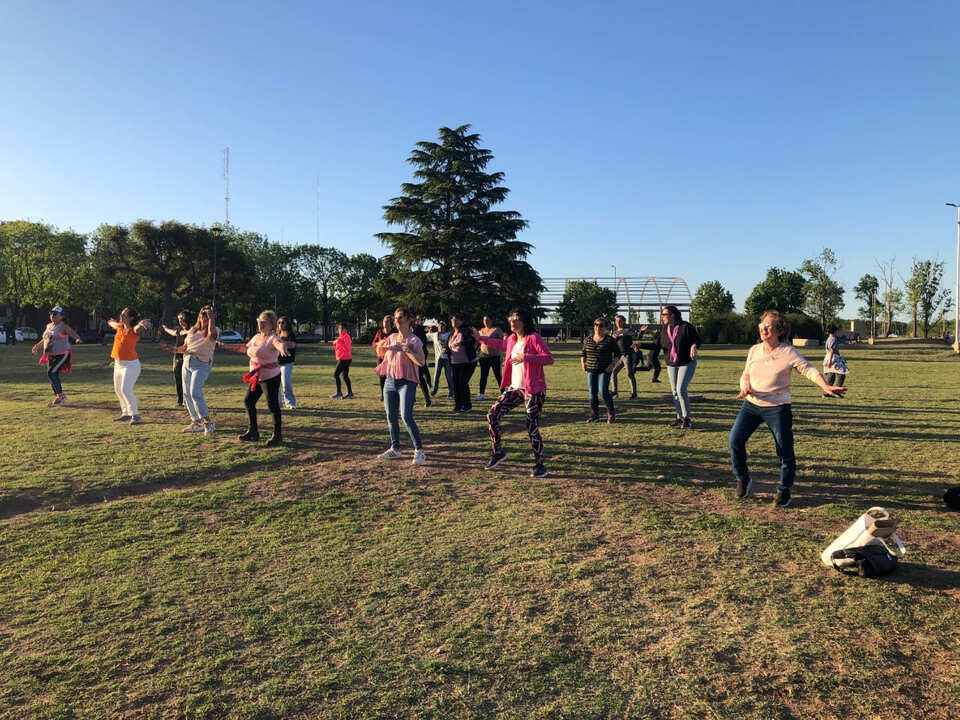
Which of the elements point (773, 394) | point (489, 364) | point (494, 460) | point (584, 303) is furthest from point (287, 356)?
point (584, 303)

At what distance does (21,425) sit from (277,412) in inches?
202

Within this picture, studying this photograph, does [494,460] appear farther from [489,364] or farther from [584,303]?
[584,303]

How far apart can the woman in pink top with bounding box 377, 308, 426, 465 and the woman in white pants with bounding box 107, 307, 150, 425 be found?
5.43 m

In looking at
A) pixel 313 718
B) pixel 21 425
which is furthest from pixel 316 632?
pixel 21 425

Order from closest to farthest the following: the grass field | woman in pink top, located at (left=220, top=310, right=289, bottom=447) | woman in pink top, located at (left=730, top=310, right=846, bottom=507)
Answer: the grass field → woman in pink top, located at (left=730, top=310, right=846, bottom=507) → woman in pink top, located at (left=220, top=310, right=289, bottom=447)

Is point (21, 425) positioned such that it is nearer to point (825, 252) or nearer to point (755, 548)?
point (755, 548)

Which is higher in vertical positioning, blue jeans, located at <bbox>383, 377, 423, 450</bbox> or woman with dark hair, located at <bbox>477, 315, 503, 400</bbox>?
woman with dark hair, located at <bbox>477, 315, 503, 400</bbox>

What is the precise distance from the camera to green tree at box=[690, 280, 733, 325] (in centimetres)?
7612

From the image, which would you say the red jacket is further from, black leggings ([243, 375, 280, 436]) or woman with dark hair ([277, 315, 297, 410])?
woman with dark hair ([277, 315, 297, 410])

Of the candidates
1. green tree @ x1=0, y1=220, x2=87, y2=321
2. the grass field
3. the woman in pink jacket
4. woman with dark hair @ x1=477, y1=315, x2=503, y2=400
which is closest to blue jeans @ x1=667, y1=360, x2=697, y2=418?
the grass field

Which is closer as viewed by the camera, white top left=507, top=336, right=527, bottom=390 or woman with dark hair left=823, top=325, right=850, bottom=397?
white top left=507, top=336, right=527, bottom=390

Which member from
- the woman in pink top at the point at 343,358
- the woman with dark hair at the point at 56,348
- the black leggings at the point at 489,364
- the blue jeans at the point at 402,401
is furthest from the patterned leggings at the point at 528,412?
the woman with dark hair at the point at 56,348

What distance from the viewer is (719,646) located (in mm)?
3348

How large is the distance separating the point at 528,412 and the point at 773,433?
2.57 metres
